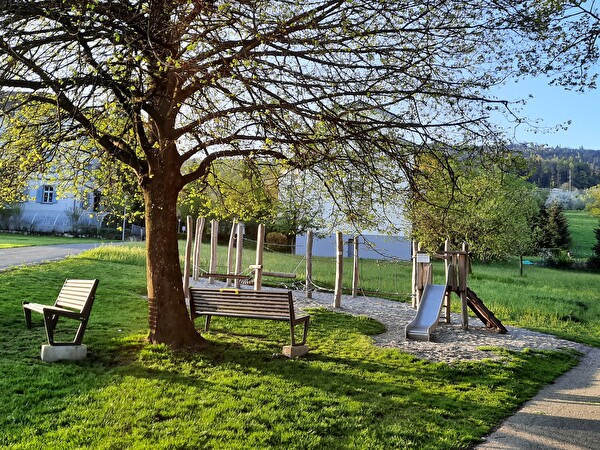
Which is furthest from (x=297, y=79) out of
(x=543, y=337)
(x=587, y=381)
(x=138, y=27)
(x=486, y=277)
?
(x=486, y=277)

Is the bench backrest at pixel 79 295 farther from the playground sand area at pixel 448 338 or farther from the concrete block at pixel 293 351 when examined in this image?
the playground sand area at pixel 448 338

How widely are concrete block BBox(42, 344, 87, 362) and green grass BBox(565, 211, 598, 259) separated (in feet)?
174

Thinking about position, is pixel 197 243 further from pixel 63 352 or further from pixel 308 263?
pixel 63 352

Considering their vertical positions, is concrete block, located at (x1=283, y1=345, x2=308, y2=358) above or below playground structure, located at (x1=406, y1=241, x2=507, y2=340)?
below

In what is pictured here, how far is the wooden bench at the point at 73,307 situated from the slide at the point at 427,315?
5835 millimetres

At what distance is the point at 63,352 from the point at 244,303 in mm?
2688

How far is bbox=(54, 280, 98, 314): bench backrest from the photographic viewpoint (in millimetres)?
7695

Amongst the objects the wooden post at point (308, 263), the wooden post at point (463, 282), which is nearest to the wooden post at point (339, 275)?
the wooden post at point (308, 263)

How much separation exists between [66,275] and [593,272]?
41924mm

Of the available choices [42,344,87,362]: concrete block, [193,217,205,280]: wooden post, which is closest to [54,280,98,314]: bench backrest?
[42,344,87,362]: concrete block

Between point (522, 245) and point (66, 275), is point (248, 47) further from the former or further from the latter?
point (522, 245)

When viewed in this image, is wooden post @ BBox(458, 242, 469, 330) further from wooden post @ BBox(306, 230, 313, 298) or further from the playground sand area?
wooden post @ BBox(306, 230, 313, 298)

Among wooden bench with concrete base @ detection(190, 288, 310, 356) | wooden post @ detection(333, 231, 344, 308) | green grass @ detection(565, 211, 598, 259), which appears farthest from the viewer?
green grass @ detection(565, 211, 598, 259)

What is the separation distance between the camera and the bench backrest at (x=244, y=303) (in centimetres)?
830
